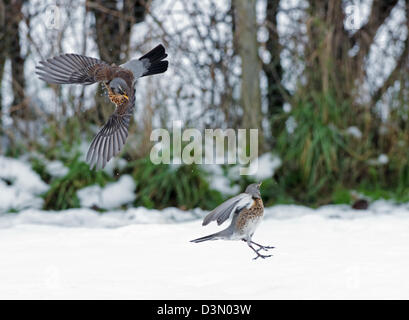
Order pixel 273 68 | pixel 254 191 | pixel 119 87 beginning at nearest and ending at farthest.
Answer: pixel 119 87
pixel 254 191
pixel 273 68

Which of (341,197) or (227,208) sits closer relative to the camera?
(227,208)

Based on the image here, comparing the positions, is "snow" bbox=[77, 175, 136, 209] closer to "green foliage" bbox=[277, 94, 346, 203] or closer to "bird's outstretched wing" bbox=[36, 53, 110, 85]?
"green foliage" bbox=[277, 94, 346, 203]

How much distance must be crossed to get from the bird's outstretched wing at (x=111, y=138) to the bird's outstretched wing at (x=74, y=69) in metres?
0.10

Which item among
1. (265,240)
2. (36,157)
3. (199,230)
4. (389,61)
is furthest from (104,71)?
(389,61)

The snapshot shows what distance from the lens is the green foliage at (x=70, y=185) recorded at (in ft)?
13.7

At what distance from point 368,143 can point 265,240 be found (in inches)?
92.9

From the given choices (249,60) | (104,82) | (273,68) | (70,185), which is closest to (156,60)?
(104,82)

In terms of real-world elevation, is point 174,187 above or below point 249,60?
below

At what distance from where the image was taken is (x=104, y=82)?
1.47 m

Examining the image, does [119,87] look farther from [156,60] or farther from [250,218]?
[250,218]

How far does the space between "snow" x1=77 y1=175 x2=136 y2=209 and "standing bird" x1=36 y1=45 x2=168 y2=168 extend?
2.71 meters

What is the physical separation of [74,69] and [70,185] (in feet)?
9.30

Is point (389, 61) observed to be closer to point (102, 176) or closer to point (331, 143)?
point (331, 143)

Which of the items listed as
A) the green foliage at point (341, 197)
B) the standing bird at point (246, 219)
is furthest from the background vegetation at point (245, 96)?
the standing bird at point (246, 219)
